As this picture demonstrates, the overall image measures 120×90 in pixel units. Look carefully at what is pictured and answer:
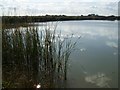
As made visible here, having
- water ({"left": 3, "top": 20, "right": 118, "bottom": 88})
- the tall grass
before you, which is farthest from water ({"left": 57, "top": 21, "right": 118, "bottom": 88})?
the tall grass

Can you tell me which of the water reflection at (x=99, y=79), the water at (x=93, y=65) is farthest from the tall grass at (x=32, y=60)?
the water reflection at (x=99, y=79)

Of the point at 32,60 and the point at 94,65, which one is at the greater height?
the point at 32,60

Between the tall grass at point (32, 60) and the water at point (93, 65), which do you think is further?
the water at point (93, 65)

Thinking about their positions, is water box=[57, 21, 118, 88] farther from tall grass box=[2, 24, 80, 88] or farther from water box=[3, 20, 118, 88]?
tall grass box=[2, 24, 80, 88]

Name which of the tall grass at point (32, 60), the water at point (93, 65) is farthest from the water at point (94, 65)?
the tall grass at point (32, 60)

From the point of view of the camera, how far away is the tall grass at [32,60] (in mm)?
4352

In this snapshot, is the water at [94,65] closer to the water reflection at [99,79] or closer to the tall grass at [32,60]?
the water reflection at [99,79]

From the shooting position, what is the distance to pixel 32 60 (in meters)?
4.66

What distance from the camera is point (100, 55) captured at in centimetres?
607

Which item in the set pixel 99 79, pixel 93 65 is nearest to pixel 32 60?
pixel 99 79

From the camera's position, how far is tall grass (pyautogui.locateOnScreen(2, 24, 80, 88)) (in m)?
4.35

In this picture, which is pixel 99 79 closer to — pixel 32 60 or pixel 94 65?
pixel 94 65

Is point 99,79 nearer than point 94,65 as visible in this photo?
Yes

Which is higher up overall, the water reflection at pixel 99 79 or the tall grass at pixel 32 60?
the tall grass at pixel 32 60
